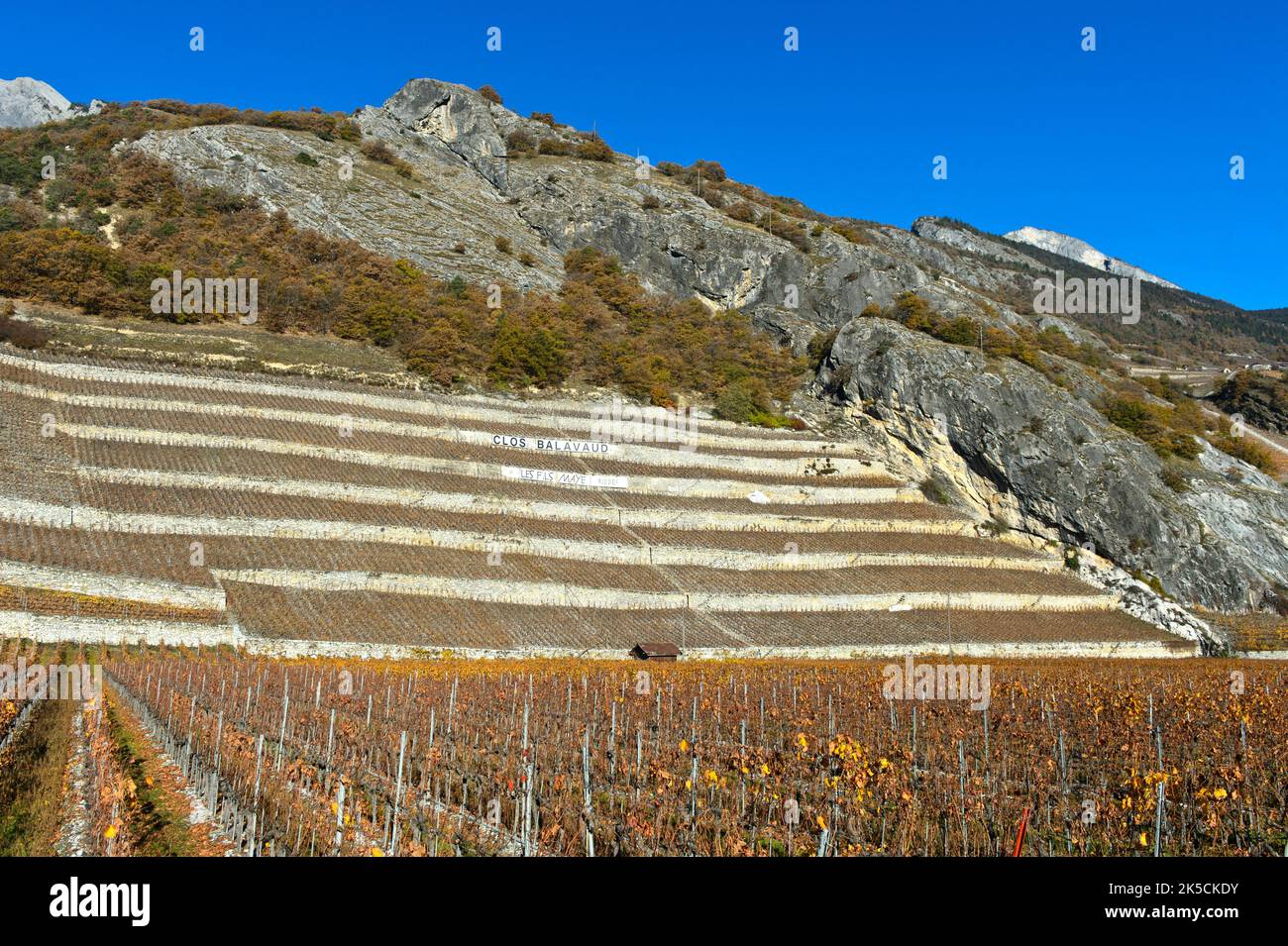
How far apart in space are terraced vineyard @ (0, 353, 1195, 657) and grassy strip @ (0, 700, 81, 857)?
1838 centimetres

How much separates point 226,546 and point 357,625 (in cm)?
919

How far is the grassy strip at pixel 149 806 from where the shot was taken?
11842 mm

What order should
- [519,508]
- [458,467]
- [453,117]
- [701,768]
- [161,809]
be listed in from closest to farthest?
[161,809] → [701,768] → [519,508] → [458,467] → [453,117]

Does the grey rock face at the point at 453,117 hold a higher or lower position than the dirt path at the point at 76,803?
higher

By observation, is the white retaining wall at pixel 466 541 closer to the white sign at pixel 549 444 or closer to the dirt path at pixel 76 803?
the white sign at pixel 549 444

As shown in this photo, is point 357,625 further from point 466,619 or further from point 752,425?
point 752,425

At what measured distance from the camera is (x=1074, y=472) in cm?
7350

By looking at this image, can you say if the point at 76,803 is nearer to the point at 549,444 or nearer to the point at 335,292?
the point at 549,444

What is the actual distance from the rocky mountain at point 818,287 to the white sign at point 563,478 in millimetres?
31960

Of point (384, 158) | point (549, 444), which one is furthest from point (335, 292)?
point (384, 158)

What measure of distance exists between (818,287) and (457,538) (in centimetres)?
9013

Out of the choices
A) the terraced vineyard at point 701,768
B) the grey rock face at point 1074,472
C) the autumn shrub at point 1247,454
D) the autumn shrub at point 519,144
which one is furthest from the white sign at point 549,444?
the autumn shrub at point 519,144

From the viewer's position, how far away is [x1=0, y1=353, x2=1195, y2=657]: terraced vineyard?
133ft

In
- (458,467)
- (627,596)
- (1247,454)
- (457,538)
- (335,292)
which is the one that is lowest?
(627,596)
